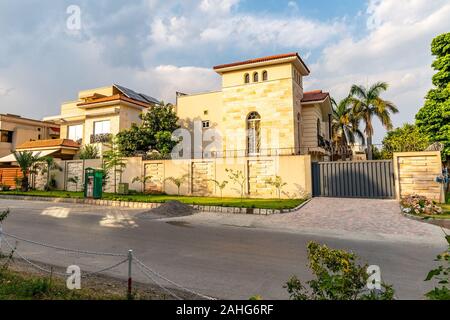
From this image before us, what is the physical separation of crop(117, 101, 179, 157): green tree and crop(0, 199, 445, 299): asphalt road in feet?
40.6

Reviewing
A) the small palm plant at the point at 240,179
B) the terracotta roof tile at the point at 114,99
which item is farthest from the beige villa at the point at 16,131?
the small palm plant at the point at 240,179

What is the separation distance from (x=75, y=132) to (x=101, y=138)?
5.36 metres

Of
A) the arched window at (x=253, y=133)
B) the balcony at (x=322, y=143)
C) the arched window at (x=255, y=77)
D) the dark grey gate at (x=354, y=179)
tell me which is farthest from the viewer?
the balcony at (x=322, y=143)

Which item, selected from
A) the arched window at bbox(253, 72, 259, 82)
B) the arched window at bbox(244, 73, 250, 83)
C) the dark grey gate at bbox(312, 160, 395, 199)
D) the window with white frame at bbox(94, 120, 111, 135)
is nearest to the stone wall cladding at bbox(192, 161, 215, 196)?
the dark grey gate at bbox(312, 160, 395, 199)

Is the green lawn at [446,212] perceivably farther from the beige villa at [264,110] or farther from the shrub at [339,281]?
the shrub at [339,281]

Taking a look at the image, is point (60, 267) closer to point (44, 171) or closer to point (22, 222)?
point (22, 222)

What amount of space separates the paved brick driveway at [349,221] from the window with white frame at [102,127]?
1948cm

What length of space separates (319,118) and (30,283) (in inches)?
982

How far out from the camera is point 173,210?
1390cm

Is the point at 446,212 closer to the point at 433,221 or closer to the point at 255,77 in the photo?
the point at 433,221

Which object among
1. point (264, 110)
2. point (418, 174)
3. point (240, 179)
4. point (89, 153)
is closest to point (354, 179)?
point (418, 174)

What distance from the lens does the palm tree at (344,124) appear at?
98.9 feet
